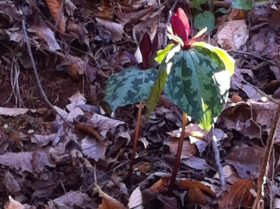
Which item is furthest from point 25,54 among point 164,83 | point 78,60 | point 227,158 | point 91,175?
point 164,83

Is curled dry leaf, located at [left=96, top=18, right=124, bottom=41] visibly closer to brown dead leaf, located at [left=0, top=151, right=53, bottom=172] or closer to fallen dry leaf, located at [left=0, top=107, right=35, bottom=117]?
fallen dry leaf, located at [left=0, top=107, right=35, bottom=117]

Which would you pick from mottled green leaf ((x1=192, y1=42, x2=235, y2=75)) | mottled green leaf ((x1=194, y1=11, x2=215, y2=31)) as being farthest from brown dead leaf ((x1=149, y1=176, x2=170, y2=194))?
mottled green leaf ((x1=194, y1=11, x2=215, y2=31))

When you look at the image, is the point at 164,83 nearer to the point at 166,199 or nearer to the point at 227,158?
the point at 166,199

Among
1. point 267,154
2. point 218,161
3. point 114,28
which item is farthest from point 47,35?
point 267,154

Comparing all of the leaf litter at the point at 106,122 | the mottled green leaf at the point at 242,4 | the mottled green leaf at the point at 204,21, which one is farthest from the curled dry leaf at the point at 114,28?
the mottled green leaf at the point at 242,4

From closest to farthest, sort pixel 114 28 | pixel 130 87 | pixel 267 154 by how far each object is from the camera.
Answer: pixel 267 154 → pixel 130 87 → pixel 114 28

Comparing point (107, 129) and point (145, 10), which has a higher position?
point (145, 10)

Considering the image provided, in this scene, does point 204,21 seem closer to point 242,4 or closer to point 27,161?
point 242,4
